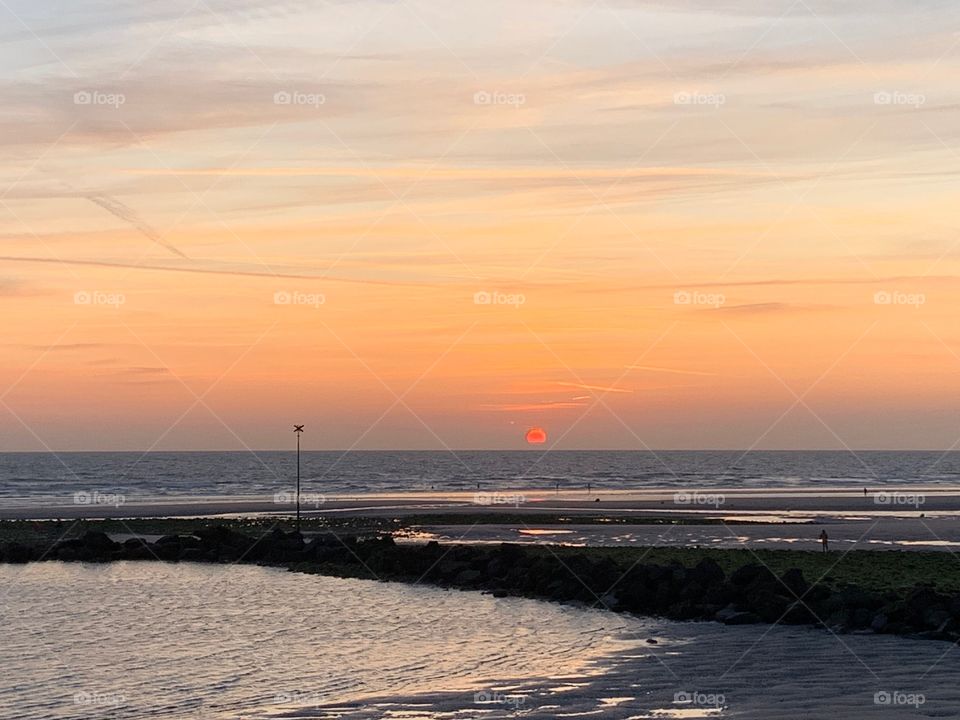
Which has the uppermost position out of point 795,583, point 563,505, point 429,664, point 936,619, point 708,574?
point 708,574

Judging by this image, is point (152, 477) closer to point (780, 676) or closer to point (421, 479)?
point (421, 479)

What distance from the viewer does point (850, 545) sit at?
2537 inches

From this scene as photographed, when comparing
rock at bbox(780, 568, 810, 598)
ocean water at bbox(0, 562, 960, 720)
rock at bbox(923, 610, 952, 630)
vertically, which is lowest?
ocean water at bbox(0, 562, 960, 720)

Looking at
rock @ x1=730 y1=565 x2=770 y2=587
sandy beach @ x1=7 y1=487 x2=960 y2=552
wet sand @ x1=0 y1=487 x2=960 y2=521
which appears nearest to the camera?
rock @ x1=730 y1=565 x2=770 y2=587

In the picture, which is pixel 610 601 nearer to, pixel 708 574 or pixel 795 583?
pixel 708 574

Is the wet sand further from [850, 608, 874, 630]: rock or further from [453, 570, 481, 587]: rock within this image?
[850, 608, 874, 630]: rock

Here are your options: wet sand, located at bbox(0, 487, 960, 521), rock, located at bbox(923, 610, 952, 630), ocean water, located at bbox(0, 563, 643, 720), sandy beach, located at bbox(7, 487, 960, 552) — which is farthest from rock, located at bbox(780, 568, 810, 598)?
wet sand, located at bbox(0, 487, 960, 521)

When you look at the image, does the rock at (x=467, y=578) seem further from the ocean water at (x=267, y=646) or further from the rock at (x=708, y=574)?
the rock at (x=708, y=574)

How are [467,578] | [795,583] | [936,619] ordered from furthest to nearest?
[467,578] → [795,583] → [936,619]

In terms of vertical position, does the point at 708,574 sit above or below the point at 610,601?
above

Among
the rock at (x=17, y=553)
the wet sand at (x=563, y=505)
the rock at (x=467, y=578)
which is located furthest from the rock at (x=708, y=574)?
the wet sand at (x=563, y=505)

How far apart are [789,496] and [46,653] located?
114m

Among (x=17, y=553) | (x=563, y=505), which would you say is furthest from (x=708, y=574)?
(x=563, y=505)

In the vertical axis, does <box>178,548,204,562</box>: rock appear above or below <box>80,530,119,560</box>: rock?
below
